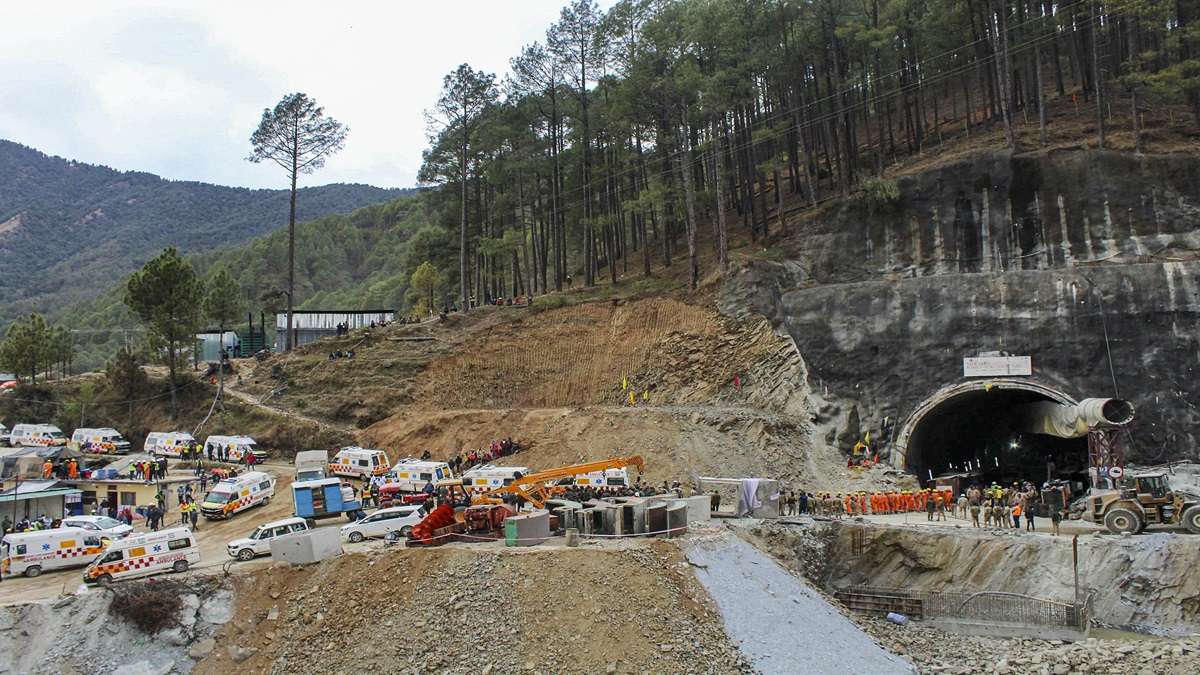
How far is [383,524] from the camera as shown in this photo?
28.7m

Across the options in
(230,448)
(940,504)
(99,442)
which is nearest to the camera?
(940,504)

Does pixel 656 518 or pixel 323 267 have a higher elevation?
pixel 323 267

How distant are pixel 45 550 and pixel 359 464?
14.1 metres

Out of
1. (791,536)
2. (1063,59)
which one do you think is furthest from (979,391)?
(1063,59)

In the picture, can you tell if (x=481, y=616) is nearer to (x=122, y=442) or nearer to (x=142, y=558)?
(x=142, y=558)

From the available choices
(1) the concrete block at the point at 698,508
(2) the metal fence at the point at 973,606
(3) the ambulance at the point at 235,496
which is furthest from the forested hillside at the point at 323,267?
(2) the metal fence at the point at 973,606

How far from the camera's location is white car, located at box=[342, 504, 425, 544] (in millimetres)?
28625

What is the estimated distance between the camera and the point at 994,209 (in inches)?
1775

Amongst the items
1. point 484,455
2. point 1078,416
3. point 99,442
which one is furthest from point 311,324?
point 1078,416

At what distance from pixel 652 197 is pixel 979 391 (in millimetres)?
20151

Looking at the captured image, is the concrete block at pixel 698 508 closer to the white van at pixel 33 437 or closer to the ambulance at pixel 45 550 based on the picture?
the ambulance at pixel 45 550

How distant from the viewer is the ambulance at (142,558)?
24.8m

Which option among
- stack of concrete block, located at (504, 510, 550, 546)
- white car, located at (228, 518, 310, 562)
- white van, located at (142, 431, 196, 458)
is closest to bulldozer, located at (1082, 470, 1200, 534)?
stack of concrete block, located at (504, 510, 550, 546)

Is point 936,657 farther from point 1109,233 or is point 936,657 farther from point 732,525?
point 1109,233
